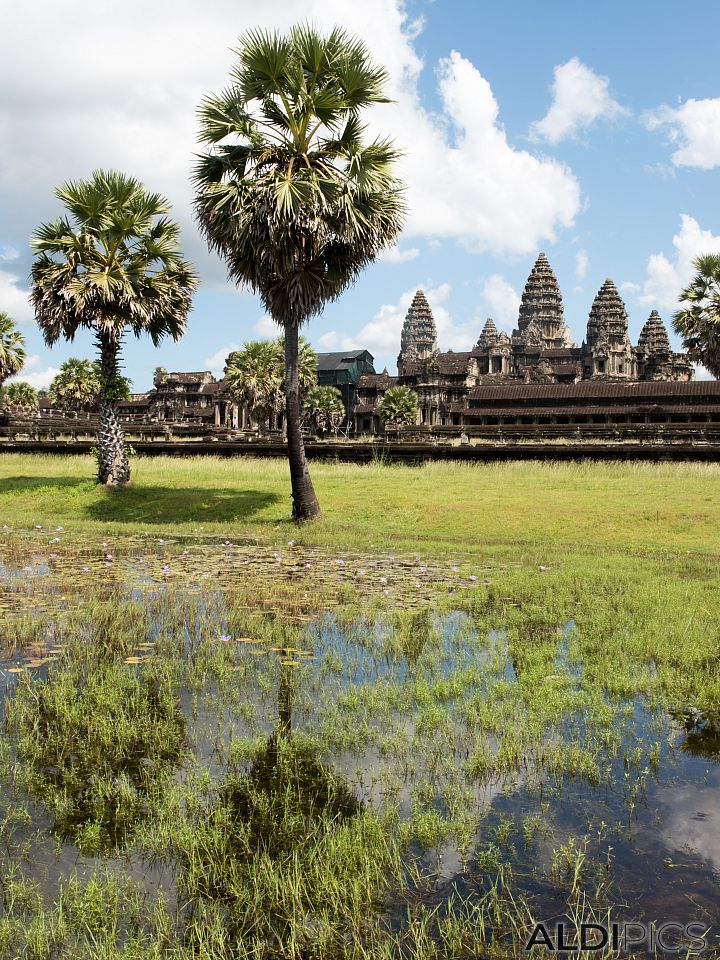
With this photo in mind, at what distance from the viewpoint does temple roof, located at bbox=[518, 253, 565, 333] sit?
474 ft

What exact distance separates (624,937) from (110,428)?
26288 millimetres

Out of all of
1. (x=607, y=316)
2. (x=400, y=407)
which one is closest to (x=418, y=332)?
(x=607, y=316)

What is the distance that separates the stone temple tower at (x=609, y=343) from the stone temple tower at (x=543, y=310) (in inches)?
548

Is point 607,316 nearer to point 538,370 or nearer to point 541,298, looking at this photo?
point 538,370

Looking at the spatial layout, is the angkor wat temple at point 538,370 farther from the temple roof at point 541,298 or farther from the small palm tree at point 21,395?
the small palm tree at point 21,395

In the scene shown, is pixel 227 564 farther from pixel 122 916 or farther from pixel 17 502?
pixel 17 502

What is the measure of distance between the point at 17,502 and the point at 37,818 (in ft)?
78.7

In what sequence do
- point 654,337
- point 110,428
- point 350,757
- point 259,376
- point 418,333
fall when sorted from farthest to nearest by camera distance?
point 418,333 → point 654,337 → point 259,376 → point 110,428 → point 350,757

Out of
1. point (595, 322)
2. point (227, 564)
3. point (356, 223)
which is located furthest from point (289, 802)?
point (595, 322)

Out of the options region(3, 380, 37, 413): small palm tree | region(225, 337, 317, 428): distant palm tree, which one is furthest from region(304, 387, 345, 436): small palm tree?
region(3, 380, 37, 413): small palm tree

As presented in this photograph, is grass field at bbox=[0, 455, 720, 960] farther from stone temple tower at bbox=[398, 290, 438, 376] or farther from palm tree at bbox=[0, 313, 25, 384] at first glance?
stone temple tower at bbox=[398, 290, 438, 376]

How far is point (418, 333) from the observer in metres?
159

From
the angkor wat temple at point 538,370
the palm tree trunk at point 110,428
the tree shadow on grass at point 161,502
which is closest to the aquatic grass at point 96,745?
the tree shadow on grass at point 161,502

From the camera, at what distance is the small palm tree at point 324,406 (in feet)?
286
